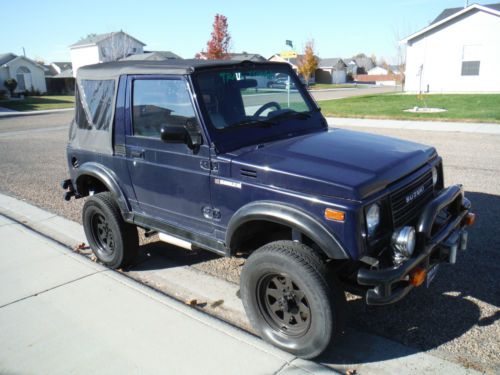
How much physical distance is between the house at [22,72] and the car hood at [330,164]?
170 feet

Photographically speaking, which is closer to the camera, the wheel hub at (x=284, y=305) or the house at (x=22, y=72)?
the wheel hub at (x=284, y=305)

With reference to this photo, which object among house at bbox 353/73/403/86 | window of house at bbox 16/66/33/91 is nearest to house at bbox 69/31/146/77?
window of house at bbox 16/66/33/91

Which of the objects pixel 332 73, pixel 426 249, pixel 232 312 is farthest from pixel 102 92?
pixel 332 73

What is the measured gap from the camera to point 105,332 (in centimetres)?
358

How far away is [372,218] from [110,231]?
2963 mm

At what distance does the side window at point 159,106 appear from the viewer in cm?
374

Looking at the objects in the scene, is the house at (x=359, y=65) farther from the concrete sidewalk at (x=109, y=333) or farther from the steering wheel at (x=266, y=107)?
the concrete sidewalk at (x=109, y=333)

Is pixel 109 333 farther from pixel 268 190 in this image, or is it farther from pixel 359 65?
pixel 359 65

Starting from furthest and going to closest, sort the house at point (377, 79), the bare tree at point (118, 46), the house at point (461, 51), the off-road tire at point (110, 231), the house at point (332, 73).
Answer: the house at point (332, 73) → the house at point (377, 79) → the bare tree at point (118, 46) → the house at point (461, 51) → the off-road tire at point (110, 231)

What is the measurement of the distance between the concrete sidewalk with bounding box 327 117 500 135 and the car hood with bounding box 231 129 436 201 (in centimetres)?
1005

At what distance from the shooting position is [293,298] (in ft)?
10.5

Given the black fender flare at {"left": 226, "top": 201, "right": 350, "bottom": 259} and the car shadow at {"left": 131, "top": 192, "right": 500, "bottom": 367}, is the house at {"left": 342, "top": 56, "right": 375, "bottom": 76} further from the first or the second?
the black fender flare at {"left": 226, "top": 201, "right": 350, "bottom": 259}

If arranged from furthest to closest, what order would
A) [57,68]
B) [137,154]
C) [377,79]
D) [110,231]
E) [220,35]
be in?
[377,79] → [57,68] → [220,35] → [110,231] → [137,154]

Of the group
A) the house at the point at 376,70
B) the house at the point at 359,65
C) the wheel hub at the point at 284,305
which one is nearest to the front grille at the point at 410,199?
the wheel hub at the point at 284,305
